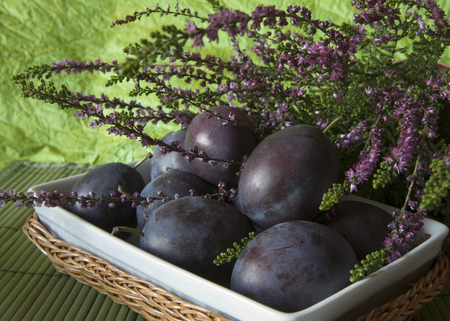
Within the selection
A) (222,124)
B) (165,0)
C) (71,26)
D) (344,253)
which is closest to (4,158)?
(71,26)

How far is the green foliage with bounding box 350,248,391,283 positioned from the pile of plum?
2cm

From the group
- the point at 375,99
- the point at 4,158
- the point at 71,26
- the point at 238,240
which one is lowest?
the point at 4,158

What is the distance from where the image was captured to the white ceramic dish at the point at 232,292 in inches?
17.7

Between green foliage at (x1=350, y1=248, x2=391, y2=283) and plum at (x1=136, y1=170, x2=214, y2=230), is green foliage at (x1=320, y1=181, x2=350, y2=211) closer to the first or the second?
green foliage at (x1=350, y1=248, x2=391, y2=283)

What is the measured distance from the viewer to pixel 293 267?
0.48 metres

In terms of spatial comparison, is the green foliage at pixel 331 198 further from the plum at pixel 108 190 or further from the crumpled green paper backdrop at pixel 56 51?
the crumpled green paper backdrop at pixel 56 51

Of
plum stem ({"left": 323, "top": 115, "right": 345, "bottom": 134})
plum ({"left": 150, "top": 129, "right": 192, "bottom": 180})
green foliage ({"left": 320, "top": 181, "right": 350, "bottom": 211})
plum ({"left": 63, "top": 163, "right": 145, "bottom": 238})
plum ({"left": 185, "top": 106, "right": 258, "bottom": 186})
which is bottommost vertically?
plum ({"left": 63, "top": 163, "right": 145, "bottom": 238})

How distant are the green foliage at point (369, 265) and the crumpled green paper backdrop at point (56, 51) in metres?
1.07

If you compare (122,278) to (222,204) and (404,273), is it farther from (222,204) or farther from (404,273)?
(404,273)

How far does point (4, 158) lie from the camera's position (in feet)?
4.76

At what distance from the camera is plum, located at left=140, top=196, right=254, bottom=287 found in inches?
21.9

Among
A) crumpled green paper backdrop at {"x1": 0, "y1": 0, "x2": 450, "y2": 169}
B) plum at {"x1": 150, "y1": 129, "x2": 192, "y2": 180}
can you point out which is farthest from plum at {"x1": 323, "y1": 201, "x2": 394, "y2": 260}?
crumpled green paper backdrop at {"x1": 0, "y1": 0, "x2": 450, "y2": 169}

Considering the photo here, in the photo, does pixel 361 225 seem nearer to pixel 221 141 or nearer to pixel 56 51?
pixel 221 141

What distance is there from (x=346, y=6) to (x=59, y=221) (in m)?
0.98
